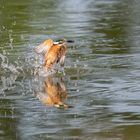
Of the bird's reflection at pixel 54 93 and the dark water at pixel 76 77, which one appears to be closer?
the dark water at pixel 76 77

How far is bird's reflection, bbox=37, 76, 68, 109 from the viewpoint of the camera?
8.04 meters

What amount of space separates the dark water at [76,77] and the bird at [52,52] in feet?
0.70

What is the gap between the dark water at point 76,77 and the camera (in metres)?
6.97

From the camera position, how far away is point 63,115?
7.41m

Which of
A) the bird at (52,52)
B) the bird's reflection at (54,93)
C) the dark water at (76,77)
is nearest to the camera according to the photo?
the dark water at (76,77)

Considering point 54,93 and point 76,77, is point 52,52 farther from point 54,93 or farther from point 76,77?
point 54,93

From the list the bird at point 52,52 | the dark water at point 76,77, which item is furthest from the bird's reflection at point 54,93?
the bird at point 52,52

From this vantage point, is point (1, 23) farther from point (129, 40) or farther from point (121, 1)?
point (121, 1)

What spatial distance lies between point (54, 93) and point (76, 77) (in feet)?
3.47

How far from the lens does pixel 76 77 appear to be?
9.58 metres

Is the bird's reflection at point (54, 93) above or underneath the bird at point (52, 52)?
underneath

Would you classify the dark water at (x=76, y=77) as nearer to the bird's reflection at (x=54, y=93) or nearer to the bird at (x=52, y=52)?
the bird's reflection at (x=54, y=93)

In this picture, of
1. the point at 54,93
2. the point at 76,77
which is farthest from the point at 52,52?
the point at 54,93

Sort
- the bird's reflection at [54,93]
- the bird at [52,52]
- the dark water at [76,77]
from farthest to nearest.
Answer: the bird at [52,52] < the bird's reflection at [54,93] < the dark water at [76,77]
